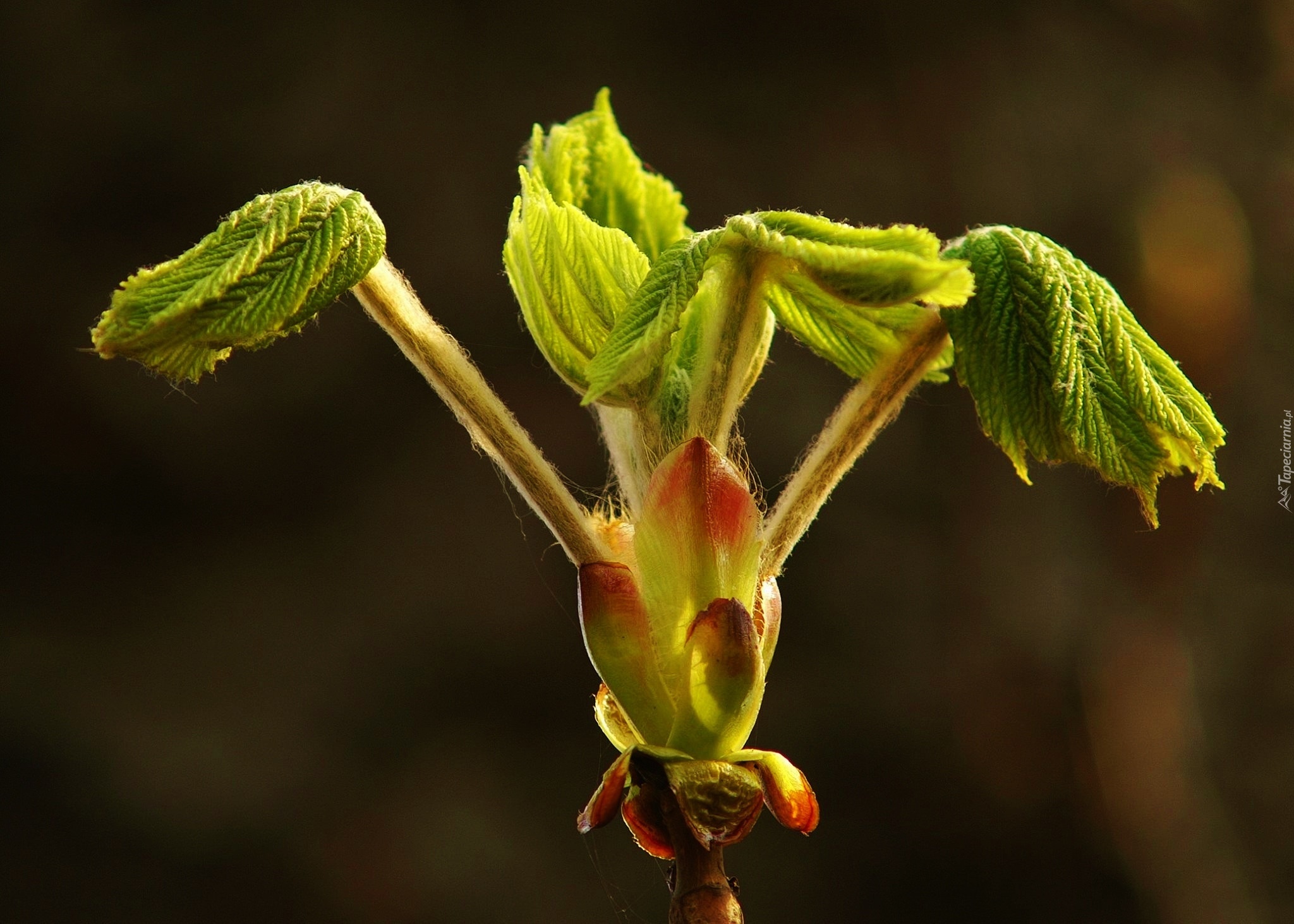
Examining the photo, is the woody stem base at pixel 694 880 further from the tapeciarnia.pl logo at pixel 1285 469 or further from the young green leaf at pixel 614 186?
the tapeciarnia.pl logo at pixel 1285 469

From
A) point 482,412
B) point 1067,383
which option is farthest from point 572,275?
point 1067,383

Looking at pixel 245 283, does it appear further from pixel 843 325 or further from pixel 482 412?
pixel 843 325

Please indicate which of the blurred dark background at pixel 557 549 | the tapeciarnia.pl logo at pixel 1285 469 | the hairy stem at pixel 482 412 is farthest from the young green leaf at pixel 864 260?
the tapeciarnia.pl logo at pixel 1285 469

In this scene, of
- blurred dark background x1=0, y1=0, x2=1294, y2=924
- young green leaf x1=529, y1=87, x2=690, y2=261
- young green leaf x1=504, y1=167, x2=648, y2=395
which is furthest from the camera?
blurred dark background x1=0, y1=0, x2=1294, y2=924

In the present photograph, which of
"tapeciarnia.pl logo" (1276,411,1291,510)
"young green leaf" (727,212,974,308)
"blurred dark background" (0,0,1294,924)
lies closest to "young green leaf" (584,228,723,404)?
"young green leaf" (727,212,974,308)

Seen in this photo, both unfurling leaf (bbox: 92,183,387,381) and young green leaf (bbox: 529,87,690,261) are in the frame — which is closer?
unfurling leaf (bbox: 92,183,387,381)

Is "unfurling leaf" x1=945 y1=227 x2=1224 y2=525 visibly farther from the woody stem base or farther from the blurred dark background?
the blurred dark background

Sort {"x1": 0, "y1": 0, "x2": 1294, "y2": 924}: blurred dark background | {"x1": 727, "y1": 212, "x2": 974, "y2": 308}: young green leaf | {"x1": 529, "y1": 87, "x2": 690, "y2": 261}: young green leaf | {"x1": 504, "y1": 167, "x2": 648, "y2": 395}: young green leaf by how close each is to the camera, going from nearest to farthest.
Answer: {"x1": 727, "y1": 212, "x2": 974, "y2": 308}: young green leaf
{"x1": 504, "y1": 167, "x2": 648, "y2": 395}: young green leaf
{"x1": 529, "y1": 87, "x2": 690, "y2": 261}: young green leaf
{"x1": 0, "y1": 0, "x2": 1294, "y2": 924}: blurred dark background
